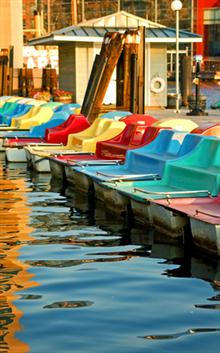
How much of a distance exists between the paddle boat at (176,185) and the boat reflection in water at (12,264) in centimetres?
156

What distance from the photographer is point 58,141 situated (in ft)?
78.8

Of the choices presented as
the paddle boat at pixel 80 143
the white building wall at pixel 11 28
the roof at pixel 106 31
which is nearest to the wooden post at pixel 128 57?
the paddle boat at pixel 80 143

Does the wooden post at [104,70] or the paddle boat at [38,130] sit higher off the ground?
the wooden post at [104,70]

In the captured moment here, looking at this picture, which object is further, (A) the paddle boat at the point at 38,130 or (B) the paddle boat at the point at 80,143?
(A) the paddle boat at the point at 38,130

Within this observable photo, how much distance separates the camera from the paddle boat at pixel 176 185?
1333 centimetres

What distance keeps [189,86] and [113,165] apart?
96.0 feet

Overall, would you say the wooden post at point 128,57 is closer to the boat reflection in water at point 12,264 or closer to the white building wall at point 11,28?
the boat reflection in water at point 12,264

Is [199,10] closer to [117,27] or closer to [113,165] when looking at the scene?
[117,27]

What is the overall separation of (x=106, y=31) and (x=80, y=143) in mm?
19437

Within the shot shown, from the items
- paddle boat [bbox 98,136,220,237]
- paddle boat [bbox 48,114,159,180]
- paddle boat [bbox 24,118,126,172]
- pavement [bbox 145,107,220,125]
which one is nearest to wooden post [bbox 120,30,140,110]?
pavement [bbox 145,107,220,125]

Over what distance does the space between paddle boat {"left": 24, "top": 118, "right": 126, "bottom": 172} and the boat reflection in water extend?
2464 mm

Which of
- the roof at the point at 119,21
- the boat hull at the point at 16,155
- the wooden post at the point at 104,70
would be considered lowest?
the boat hull at the point at 16,155

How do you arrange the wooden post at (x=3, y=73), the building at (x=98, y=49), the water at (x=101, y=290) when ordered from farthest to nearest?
the wooden post at (x=3, y=73) < the building at (x=98, y=49) < the water at (x=101, y=290)

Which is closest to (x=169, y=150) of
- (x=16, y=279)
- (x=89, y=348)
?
(x=16, y=279)
